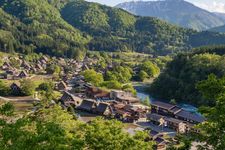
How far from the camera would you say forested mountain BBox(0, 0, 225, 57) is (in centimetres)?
10731

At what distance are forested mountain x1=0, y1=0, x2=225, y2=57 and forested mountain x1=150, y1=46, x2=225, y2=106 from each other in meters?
40.9

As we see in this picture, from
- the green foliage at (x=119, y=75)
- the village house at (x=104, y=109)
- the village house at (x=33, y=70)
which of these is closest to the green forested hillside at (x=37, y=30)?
the village house at (x=33, y=70)

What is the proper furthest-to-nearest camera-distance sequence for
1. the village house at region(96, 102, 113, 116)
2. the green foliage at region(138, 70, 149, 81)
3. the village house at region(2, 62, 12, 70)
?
the green foliage at region(138, 70, 149, 81) → the village house at region(2, 62, 12, 70) → the village house at region(96, 102, 113, 116)

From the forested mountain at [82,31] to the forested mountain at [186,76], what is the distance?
40.9 m

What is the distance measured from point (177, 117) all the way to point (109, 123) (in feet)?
110

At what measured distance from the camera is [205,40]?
15012 cm

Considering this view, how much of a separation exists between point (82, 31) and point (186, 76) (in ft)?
300

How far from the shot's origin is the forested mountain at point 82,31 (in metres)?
107

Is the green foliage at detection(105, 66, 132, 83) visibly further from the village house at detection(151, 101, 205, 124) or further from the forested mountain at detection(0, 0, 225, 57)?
the forested mountain at detection(0, 0, 225, 57)

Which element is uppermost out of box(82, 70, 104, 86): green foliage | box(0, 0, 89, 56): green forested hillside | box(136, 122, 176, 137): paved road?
box(0, 0, 89, 56): green forested hillside

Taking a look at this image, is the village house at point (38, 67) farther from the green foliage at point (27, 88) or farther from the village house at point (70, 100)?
the village house at point (70, 100)

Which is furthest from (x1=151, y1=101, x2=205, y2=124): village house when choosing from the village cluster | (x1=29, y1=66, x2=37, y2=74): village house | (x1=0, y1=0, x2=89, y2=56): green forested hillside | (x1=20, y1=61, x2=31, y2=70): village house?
(x1=0, y1=0, x2=89, y2=56): green forested hillside

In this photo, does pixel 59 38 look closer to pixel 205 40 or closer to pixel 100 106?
pixel 205 40

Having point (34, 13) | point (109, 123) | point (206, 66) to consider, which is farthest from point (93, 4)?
point (109, 123)
